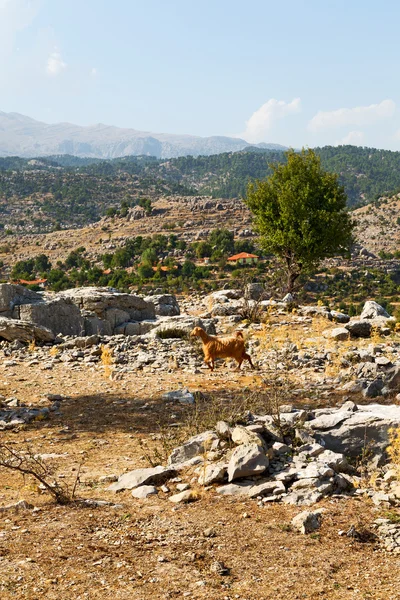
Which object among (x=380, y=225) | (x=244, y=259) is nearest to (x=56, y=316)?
(x=244, y=259)

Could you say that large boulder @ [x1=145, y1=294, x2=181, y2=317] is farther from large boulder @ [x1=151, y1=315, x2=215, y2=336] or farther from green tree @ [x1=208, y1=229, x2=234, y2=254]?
green tree @ [x1=208, y1=229, x2=234, y2=254]

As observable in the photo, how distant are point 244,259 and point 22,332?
5687cm

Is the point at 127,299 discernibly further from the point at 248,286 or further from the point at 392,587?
the point at 392,587

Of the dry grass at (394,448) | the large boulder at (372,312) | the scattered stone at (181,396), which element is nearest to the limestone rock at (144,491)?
the dry grass at (394,448)

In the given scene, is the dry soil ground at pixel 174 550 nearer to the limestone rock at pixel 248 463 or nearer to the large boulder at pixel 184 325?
the limestone rock at pixel 248 463

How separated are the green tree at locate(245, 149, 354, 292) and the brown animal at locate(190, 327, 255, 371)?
41.1ft

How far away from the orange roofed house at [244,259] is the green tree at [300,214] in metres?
44.0

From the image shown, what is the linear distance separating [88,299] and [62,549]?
52.6 ft

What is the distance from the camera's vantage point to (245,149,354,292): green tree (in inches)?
991

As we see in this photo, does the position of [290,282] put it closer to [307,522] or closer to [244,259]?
[307,522]

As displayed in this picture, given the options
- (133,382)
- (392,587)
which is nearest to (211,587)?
(392,587)

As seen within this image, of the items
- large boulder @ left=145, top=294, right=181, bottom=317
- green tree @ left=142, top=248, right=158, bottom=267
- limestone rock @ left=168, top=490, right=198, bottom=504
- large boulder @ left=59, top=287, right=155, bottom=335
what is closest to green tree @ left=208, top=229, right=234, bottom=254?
green tree @ left=142, top=248, right=158, bottom=267

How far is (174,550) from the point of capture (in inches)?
198

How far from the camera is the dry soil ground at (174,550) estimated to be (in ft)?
14.4
